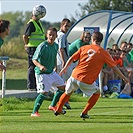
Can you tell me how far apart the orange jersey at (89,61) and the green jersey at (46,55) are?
805mm

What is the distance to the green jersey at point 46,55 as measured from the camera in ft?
48.6

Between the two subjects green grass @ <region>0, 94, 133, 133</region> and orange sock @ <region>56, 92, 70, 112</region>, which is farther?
orange sock @ <region>56, 92, 70, 112</region>

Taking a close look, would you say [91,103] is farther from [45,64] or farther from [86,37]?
[86,37]

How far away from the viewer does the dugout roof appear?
2722 centimetres

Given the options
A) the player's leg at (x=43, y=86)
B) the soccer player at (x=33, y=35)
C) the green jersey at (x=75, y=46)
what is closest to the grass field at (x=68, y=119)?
the player's leg at (x=43, y=86)

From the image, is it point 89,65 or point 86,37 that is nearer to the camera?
point 89,65

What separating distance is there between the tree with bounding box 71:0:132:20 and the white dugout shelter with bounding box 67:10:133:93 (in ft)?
74.6

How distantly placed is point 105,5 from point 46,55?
127 ft

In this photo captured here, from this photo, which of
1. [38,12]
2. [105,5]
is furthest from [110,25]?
[105,5]

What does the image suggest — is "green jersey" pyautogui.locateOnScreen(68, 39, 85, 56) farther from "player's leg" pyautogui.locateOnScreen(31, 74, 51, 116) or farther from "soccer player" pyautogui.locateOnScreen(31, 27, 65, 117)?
"player's leg" pyautogui.locateOnScreen(31, 74, 51, 116)

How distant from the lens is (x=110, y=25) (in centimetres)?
2767

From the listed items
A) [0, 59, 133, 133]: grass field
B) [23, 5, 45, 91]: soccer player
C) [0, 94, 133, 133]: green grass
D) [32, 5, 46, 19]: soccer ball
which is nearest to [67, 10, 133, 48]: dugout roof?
[32, 5, 46, 19]: soccer ball

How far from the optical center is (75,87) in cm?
1433

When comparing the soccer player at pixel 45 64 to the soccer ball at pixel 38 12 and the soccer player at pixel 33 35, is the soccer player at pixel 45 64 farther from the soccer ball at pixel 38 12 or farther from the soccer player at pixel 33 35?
the soccer ball at pixel 38 12
